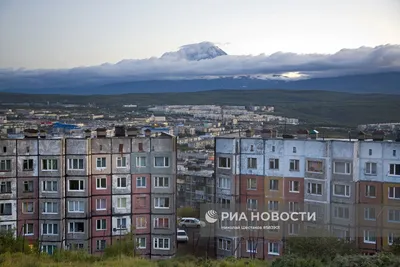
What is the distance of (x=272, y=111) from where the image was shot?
56031 mm

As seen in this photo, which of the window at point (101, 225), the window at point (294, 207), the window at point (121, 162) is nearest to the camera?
the window at point (294, 207)

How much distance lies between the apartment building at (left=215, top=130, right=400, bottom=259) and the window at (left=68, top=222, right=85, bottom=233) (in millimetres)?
5198

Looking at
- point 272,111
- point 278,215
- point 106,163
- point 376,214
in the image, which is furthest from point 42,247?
point 272,111

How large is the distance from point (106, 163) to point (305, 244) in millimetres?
8196

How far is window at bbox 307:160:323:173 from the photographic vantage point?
70.5ft

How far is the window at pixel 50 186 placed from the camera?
21.8 m

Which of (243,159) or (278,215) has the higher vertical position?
(243,159)

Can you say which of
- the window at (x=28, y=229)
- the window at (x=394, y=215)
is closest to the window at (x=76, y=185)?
the window at (x=28, y=229)

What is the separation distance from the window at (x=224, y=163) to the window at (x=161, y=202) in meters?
2.52

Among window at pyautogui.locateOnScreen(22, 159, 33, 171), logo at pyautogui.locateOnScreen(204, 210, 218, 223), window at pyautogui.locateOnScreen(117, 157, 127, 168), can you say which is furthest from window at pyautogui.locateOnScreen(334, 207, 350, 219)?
window at pyautogui.locateOnScreen(22, 159, 33, 171)

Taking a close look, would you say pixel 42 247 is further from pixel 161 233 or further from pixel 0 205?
pixel 161 233

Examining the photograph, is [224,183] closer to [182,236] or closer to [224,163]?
[224,163]

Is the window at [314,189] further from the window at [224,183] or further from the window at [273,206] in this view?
the window at [224,183]

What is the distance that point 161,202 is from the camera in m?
22.6
